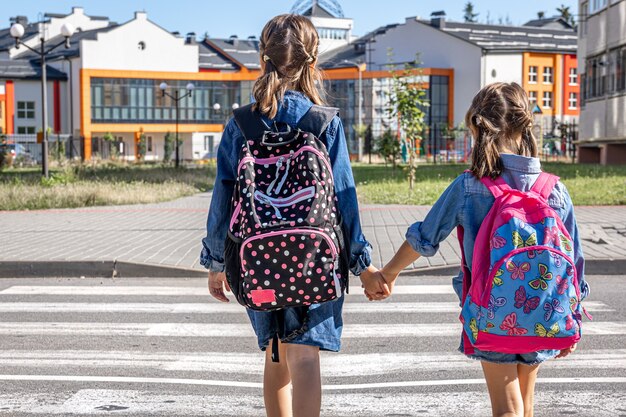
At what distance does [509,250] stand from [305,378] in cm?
89

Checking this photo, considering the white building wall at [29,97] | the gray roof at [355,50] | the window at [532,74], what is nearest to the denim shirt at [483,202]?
the window at [532,74]

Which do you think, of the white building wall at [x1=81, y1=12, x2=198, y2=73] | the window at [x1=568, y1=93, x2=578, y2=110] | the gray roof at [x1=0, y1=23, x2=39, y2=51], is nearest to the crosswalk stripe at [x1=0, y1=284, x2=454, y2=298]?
the window at [x1=568, y1=93, x2=578, y2=110]

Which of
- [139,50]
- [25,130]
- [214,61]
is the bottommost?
[25,130]

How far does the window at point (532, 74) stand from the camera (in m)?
78.1

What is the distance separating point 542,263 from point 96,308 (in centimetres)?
590

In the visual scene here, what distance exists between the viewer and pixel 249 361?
6.51 meters

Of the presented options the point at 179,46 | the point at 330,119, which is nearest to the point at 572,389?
the point at 330,119

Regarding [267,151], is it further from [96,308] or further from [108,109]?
[108,109]

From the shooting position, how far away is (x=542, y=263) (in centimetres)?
345

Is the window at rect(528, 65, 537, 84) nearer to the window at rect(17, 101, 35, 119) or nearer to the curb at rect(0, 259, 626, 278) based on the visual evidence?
the window at rect(17, 101, 35, 119)

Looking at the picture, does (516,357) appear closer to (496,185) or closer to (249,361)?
(496,185)

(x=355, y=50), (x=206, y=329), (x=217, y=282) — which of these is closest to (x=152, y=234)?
(x=206, y=329)

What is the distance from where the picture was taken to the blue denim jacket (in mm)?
3646

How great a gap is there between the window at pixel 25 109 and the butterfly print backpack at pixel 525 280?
84.0 meters
